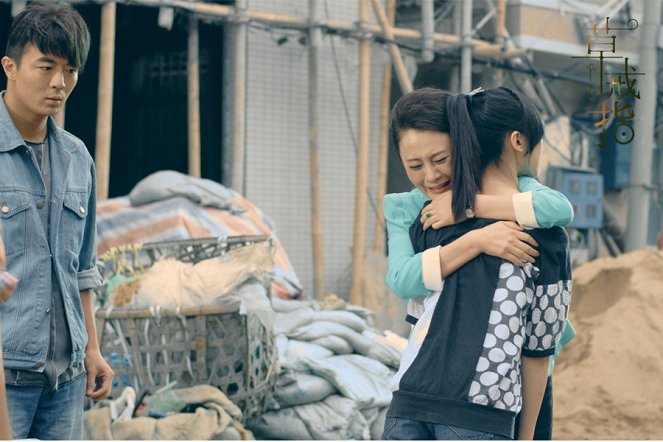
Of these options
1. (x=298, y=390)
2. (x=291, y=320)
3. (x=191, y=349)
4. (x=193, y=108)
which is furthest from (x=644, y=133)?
(x=191, y=349)

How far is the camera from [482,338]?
8.50 ft

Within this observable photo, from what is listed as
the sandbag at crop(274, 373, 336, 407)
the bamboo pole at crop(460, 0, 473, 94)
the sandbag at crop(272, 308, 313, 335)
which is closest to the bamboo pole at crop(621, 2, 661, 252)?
the bamboo pole at crop(460, 0, 473, 94)

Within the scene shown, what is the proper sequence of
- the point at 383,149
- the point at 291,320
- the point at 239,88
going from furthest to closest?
the point at 383,149 < the point at 239,88 < the point at 291,320

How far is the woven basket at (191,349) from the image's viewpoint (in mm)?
5008

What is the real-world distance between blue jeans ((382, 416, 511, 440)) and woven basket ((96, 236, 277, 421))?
2445mm

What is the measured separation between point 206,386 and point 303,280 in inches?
210

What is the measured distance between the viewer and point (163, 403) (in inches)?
197

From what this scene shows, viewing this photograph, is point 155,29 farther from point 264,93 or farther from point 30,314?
point 30,314

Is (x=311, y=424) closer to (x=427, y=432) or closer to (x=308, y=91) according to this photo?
(x=427, y=432)

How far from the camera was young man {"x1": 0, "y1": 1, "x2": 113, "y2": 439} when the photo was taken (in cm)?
275

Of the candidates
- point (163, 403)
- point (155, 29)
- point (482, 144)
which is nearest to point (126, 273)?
point (163, 403)

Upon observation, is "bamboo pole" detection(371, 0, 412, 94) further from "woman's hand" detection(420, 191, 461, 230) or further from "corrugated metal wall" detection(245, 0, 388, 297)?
"woman's hand" detection(420, 191, 461, 230)

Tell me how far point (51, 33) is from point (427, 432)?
1364mm

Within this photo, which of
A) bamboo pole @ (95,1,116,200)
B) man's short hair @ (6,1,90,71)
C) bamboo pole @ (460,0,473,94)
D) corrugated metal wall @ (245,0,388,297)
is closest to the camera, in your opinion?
man's short hair @ (6,1,90,71)
